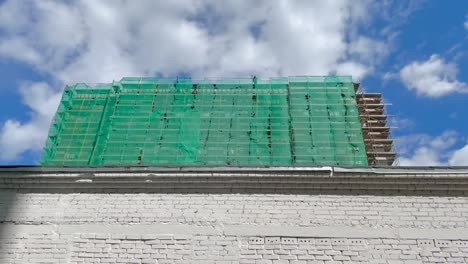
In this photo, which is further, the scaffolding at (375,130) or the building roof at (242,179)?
the scaffolding at (375,130)

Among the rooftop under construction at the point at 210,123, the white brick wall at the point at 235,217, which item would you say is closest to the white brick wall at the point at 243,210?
the white brick wall at the point at 235,217

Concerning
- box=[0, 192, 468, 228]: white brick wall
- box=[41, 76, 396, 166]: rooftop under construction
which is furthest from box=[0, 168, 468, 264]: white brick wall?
box=[41, 76, 396, 166]: rooftop under construction

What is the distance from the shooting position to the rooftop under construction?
58.5 feet

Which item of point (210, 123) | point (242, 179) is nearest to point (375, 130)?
point (210, 123)

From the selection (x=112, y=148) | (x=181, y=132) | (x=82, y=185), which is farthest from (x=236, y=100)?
(x=82, y=185)

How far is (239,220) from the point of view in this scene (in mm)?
6906

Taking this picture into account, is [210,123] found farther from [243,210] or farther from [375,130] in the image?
[243,210]

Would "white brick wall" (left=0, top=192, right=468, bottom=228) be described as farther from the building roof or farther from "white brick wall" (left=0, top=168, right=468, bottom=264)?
the building roof

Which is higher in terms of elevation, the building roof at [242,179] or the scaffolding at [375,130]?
the scaffolding at [375,130]

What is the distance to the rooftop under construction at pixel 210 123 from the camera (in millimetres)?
17828

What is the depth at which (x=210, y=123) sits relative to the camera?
63.2 feet

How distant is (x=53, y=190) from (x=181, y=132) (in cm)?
1119

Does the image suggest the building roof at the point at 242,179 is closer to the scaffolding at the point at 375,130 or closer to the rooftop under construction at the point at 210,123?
the rooftop under construction at the point at 210,123

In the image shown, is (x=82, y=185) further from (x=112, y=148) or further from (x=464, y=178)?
(x=112, y=148)
